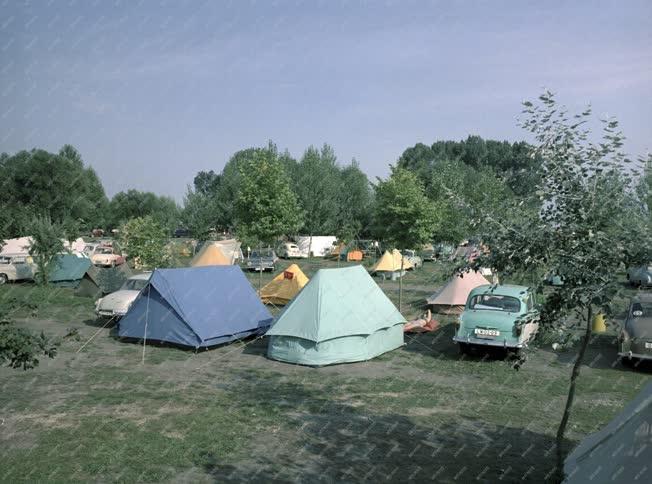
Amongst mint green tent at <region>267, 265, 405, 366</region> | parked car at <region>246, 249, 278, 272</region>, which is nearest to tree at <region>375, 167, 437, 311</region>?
mint green tent at <region>267, 265, 405, 366</region>

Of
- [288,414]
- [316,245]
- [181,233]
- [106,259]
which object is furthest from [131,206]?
[288,414]

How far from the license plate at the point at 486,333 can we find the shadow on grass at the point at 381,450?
152 inches

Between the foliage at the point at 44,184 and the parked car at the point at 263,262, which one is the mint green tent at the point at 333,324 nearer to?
the parked car at the point at 263,262

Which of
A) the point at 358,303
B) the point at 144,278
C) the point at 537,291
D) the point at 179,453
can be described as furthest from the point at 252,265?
the point at 537,291

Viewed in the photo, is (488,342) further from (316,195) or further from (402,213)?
(316,195)

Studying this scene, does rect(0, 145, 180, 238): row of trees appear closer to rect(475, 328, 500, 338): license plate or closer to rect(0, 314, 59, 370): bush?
rect(475, 328, 500, 338): license plate

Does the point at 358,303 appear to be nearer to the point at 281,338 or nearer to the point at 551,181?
the point at 281,338

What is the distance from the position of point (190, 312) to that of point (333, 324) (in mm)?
3760

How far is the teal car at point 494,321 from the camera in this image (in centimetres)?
1289

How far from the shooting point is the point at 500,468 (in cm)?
732

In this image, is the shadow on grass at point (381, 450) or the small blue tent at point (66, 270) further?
the small blue tent at point (66, 270)

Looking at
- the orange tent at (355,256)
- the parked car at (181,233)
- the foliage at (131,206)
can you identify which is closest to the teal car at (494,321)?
the orange tent at (355,256)

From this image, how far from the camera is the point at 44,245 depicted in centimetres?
2530

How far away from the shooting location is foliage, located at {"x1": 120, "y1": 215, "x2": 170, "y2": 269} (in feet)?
80.3
